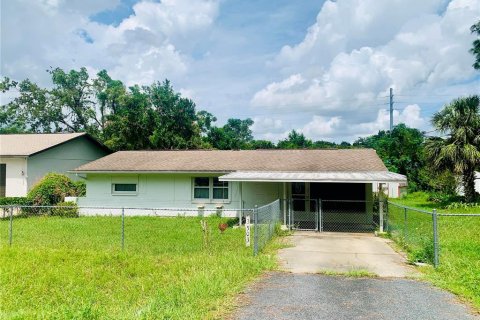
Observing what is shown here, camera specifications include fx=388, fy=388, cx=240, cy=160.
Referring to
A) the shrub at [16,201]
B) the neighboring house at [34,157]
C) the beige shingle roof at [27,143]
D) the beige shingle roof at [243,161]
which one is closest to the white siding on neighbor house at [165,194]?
the beige shingle roof at [243,161]

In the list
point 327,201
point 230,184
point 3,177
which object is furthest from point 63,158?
point 327,201

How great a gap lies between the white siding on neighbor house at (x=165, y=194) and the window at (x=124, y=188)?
17 cm

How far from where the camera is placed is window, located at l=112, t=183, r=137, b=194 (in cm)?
2061

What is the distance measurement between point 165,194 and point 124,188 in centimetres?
243

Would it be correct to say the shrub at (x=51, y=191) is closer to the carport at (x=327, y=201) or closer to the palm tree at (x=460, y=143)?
the carport at (x=327, y=201)

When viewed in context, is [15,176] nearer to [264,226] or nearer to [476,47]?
[264,226]

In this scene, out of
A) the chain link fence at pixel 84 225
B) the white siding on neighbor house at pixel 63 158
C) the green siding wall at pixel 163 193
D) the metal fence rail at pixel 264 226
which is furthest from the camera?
the white siding on neighbor house at pixel 63 158

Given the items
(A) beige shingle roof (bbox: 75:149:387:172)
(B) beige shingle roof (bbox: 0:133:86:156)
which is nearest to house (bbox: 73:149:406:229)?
(A) beige shingle roof (bbox: 75:149:387:172)

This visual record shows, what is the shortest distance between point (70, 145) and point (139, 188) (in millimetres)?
9404

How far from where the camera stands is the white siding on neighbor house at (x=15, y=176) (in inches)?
924

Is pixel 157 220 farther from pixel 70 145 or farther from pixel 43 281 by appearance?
pixel 70 145

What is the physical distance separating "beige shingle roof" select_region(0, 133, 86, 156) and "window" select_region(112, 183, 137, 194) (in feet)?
21.3

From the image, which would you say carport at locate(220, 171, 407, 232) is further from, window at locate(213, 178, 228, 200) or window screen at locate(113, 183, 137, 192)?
window screen at locate(113, 183, 137, 192)

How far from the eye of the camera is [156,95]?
129ft
